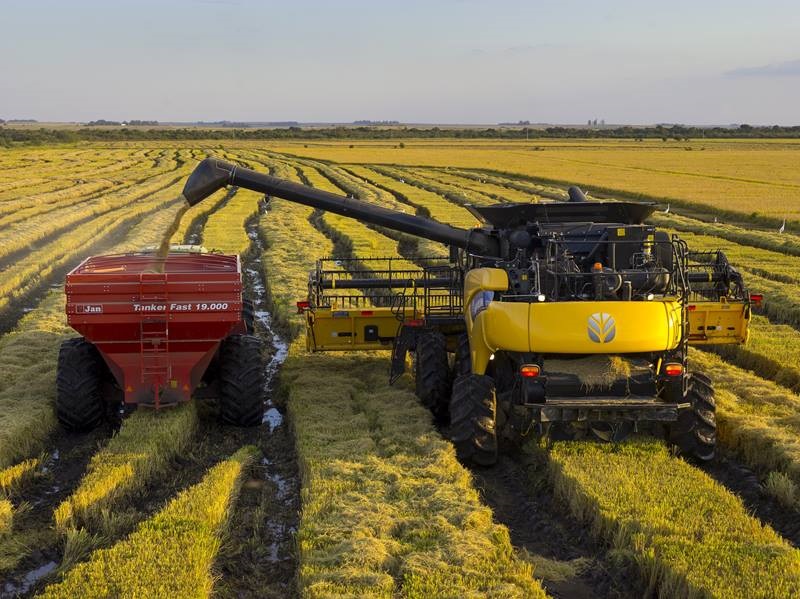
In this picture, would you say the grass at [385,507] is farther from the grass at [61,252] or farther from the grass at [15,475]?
the grass at [61,252]

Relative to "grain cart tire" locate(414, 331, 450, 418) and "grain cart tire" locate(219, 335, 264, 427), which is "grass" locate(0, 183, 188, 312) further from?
"grain cart tire" locate(414, 331, 450, 418)

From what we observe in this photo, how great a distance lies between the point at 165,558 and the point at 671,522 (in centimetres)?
394

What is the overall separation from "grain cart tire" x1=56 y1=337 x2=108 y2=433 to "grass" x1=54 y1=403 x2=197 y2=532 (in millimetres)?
450

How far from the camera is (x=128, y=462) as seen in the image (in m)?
8.86

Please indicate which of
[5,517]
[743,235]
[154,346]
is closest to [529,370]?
[154,346]

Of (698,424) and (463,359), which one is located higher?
(463,359)

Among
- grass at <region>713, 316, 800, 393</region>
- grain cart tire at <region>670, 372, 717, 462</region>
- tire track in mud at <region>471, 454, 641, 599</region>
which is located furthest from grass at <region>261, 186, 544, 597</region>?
grass at <region>713, 316, 800, 393</region>

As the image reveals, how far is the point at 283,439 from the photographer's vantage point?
10289 mm

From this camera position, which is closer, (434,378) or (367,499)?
(367,499)

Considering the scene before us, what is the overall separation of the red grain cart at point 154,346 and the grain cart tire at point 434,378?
1.91 metres

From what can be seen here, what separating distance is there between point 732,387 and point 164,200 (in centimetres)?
3387

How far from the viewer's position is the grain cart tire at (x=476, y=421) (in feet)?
28.9

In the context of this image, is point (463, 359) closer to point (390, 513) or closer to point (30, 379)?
point (390, 513)

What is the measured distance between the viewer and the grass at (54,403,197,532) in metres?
7.73
